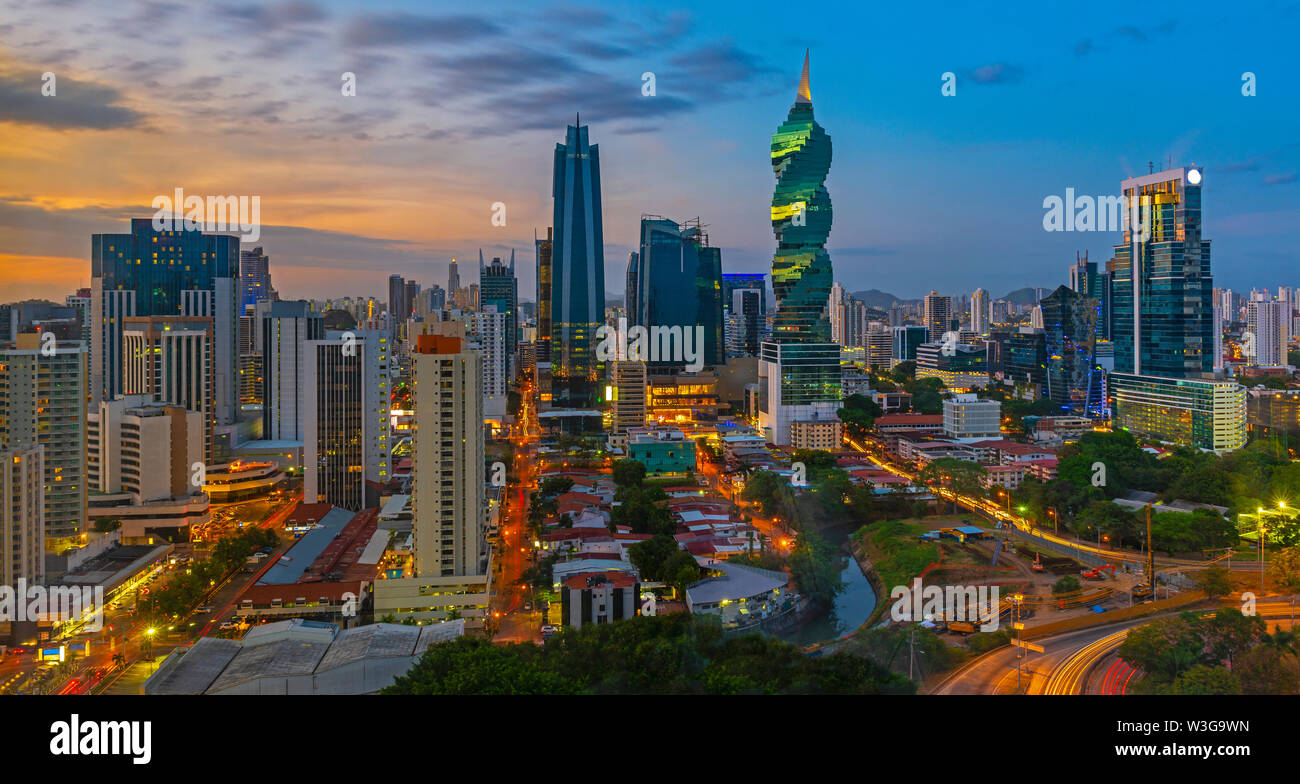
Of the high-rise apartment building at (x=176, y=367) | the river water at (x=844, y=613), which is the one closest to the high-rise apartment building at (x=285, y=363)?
the high-rise apartment building at (x=176, y=367)

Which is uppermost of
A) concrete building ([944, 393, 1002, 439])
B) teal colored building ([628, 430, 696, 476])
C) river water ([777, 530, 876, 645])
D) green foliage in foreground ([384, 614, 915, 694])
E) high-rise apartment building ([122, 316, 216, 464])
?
high-rise apartment building ([122, 316, 216, 464])

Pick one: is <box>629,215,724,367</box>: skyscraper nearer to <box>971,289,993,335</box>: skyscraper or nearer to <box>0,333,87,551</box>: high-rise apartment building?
<box>971,289,993,335</box>: skyscraper

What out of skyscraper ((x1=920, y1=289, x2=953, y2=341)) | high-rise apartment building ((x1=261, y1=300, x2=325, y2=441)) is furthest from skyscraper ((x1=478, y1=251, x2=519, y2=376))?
skyscraper ((x1=920, y1=289, x2=953, y2=341))

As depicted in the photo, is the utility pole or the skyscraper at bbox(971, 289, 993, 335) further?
the skyscraper at bbox(971, 289, 993, 335)

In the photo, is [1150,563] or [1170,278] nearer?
[1150,563]

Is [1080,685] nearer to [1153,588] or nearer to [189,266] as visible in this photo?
[1153,588]

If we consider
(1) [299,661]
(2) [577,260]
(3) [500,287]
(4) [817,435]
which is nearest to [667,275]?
(2) [577,260]

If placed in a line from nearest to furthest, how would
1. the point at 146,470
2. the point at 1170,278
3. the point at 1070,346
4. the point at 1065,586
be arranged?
the point at 1065,586
the point at 146,470
the point at 1170,278
the point at 1070,346

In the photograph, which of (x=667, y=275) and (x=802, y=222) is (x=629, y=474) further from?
(x=667, y=275)
